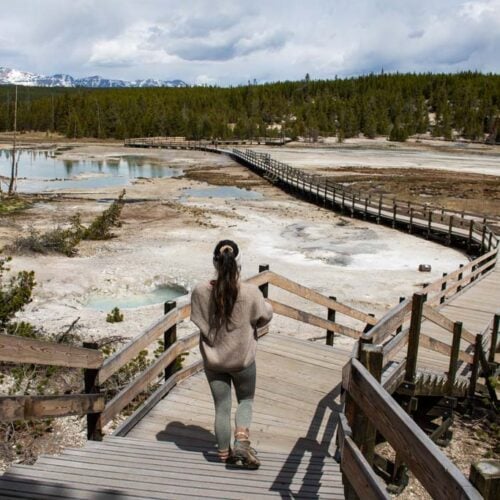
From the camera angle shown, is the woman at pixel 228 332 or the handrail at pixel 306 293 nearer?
the woman at pixel 228 332

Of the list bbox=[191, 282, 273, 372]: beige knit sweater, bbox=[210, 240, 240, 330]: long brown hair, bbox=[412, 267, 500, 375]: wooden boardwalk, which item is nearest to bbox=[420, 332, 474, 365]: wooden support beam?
bbox=[412, 267, 500, 375]: wooden boardwalk

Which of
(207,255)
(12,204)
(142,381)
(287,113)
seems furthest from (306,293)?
(287,113)

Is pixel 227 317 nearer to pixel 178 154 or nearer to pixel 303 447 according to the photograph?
pixel 303 447

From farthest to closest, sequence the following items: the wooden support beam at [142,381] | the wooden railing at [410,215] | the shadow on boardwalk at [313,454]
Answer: the wooden railing at [410,215]
the wooden support beam at [142,381]
the shadow on boardwalk at [313,454]

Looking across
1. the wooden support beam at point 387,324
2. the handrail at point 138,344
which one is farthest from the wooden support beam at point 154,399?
the wooden support beam at point 387,324

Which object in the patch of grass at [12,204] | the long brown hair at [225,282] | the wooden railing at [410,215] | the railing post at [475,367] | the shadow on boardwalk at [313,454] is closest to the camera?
the shadow on boardwalk at [313,454]

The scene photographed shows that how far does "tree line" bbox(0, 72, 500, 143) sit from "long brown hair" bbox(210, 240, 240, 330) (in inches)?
4073

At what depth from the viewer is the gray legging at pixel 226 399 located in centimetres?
407

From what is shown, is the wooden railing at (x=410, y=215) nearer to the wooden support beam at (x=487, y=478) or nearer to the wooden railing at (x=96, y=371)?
the wooden railing at (x=96, y=371)

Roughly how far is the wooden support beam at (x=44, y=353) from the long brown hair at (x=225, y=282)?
92 cm

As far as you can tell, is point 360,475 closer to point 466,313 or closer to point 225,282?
point 225,282

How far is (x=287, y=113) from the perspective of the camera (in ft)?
412

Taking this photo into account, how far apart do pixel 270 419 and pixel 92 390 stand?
187 centimetres

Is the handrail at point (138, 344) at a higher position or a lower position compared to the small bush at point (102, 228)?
higher
